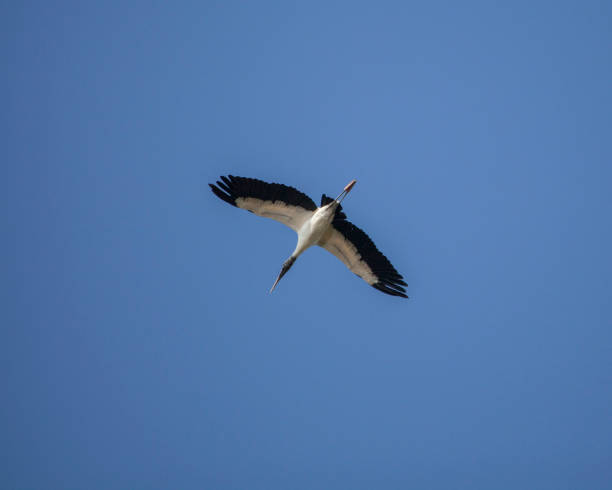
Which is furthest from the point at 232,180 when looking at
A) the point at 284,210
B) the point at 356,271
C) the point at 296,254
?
the point at 356,271

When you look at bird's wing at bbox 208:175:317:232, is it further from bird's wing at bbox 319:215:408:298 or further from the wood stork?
bird's wing at bbox 319:215:408:298

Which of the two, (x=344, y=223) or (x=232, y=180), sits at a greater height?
(x=344, y=223)

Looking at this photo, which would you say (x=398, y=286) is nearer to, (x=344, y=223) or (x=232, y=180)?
(x=344, y=223)

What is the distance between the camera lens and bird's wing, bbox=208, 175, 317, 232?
13.2 metres

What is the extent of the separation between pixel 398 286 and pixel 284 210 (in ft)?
10.0

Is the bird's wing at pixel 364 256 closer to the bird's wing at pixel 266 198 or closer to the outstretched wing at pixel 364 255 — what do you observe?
the outstretched wing at pixel 364 255

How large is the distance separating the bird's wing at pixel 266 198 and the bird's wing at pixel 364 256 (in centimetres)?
78

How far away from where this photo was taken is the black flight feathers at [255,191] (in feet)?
43.2

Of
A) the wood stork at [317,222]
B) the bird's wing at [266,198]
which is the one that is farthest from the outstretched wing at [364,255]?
the bird's wing at [266,198]

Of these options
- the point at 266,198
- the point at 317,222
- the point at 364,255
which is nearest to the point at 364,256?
the point at 364,255

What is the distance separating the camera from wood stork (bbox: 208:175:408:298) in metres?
13.3

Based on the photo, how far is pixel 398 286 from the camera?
46.6 ft

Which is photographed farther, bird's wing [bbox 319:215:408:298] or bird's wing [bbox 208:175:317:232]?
bird's wing [bbox 319:215:408:298]

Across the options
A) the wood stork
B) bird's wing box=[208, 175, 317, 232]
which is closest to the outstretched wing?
the wood stork
